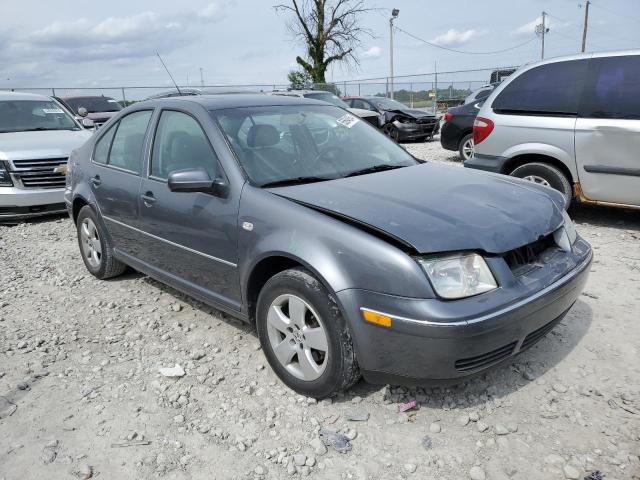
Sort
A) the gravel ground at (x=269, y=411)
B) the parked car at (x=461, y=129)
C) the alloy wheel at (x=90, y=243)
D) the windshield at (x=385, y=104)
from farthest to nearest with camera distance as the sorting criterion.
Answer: the windshield at (x=385, y=104)
the parked car at (x=461, y=129)
the alloy wheel at (x=90, y=243)
the gravel ground at (x=269, y=411)

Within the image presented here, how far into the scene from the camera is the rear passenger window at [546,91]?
18.0 feet

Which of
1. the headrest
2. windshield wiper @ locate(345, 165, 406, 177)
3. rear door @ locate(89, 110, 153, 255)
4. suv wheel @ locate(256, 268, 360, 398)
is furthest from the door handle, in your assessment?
windshield wiper @ locate(345, 165, 406, 177)

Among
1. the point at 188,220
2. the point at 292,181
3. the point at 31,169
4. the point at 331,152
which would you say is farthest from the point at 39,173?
the point at 292,181

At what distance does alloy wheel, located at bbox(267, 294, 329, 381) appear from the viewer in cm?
267

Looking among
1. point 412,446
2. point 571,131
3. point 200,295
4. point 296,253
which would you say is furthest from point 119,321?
point 571,131

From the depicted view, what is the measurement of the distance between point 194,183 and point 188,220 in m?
0.40

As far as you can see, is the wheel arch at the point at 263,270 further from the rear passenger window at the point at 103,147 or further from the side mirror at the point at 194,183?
the rear passenger window at the point at 103,147

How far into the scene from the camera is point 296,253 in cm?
263

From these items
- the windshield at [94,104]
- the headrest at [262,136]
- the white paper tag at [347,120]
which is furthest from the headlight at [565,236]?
the windshield at [94,104]

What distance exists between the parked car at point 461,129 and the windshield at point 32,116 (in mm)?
6474

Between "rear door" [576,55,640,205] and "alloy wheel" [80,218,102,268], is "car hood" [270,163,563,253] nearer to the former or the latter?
"rear door" [576,55,640,205]

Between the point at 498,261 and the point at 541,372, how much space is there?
0.94m

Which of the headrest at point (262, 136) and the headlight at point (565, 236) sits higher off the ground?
the headrest at point (262, 136)

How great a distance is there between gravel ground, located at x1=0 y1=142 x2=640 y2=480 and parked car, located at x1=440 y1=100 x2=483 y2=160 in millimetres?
6103
